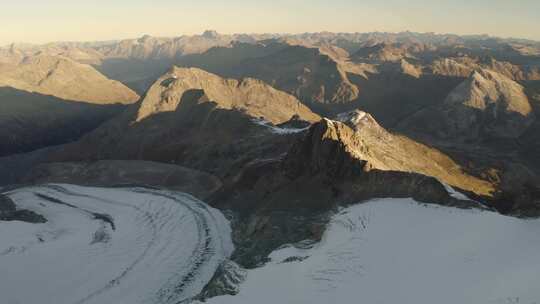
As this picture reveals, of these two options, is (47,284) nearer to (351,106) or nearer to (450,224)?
(450,224)

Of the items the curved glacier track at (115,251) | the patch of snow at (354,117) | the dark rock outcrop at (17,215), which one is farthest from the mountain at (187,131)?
the dark rock outcrop at (17,215)

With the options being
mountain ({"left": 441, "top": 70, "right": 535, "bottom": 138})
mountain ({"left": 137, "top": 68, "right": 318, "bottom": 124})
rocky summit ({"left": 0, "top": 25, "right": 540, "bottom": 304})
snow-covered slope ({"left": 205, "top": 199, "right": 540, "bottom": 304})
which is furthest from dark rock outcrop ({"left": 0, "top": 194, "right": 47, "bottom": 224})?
mountain ({"left": 441, "top": 70, "right": 535, "bottom": 138})

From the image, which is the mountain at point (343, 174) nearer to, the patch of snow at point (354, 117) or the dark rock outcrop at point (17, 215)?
the patch of snow at point (354, 117)

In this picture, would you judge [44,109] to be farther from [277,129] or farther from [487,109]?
[487,109]

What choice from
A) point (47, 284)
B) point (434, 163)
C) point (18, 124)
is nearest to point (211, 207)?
point (47, 284)

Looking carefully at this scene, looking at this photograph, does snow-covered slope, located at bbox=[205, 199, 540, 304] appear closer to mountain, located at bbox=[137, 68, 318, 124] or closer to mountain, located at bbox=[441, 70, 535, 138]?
mountain, located at bbox=[137, 68, 318, 124]

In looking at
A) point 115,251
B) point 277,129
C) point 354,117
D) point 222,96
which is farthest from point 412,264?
point 222,96
